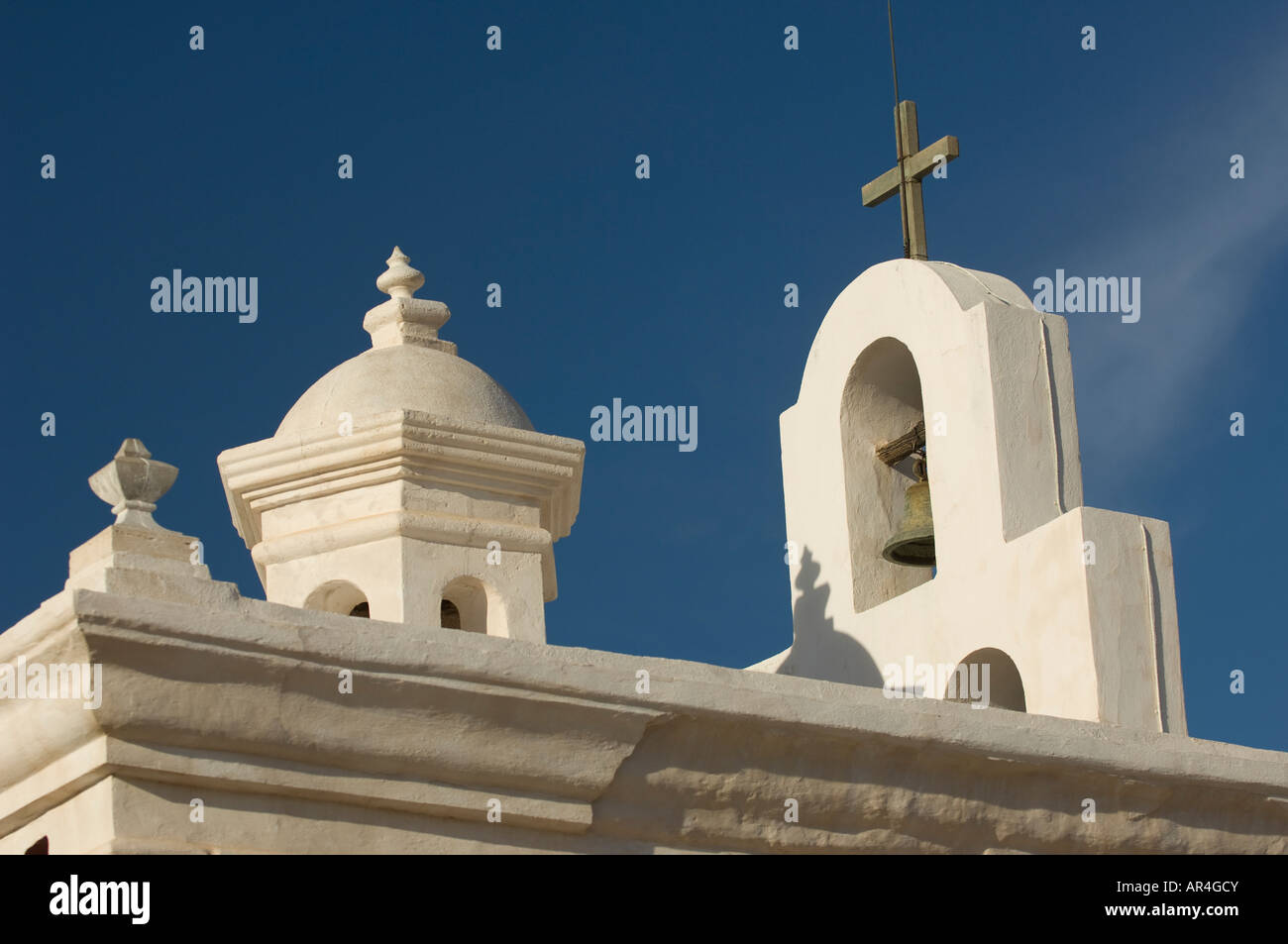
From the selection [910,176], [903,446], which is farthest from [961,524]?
[910,176]

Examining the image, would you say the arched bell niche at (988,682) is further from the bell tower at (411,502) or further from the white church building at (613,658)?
the bell tower at (411,502)

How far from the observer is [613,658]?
673cm

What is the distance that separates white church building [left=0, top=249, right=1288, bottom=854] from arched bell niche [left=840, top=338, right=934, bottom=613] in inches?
0.6

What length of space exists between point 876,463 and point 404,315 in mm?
2373

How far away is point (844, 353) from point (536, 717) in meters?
4.66

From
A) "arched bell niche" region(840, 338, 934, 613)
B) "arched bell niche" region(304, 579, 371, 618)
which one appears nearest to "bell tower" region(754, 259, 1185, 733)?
"arched bell niche" region(840, 338, 934, 613)

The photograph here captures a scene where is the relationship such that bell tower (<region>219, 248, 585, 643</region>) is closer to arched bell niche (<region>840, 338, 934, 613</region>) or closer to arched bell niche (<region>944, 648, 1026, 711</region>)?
arched bell niche (<region>840, 338, 934, 613</region>)

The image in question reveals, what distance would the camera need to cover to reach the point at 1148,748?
7727 mm

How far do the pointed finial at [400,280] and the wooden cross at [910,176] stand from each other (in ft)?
7.95

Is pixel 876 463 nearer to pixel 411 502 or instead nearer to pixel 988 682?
pixel 988 682

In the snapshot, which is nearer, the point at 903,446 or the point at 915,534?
the point at 915,534

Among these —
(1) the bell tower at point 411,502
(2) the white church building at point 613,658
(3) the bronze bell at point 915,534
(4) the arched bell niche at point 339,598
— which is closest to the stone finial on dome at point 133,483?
(2) the white church building at point 613,658

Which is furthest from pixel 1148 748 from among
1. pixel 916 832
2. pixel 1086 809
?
pixel 916 832
